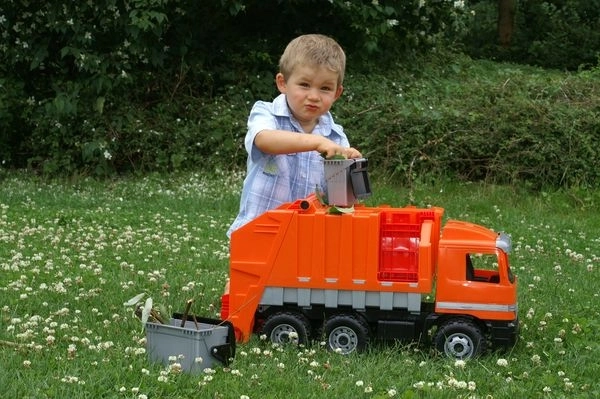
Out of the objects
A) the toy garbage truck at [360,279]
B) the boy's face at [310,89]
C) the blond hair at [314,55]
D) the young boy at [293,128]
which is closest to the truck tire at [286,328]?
the toy garbage truck at [360,279]

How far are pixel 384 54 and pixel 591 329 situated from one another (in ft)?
35.0

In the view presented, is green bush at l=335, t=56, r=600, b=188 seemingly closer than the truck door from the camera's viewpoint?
No

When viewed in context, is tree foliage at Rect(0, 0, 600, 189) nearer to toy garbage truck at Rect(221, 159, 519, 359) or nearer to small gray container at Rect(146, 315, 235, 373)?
toy garbage truck at Rect(221, 159, 519, 359)

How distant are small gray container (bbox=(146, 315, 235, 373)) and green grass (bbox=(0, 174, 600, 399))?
0.08 metres

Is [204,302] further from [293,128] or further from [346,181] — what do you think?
[346,181]

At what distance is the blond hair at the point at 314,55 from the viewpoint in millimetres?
5027

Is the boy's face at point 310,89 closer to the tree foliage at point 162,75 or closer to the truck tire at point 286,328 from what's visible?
the truck tire at point 286,328

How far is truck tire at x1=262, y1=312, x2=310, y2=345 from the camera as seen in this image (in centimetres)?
491

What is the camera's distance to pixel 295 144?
15.8 feet

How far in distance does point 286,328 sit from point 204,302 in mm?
1183

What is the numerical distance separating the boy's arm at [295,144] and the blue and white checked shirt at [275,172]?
0.15m

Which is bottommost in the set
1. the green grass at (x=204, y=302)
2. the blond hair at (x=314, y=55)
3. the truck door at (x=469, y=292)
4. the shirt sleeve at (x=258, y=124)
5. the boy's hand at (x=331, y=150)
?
the green grass at (x=204, y=302)

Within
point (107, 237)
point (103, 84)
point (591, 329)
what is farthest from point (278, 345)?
point (103, 84)

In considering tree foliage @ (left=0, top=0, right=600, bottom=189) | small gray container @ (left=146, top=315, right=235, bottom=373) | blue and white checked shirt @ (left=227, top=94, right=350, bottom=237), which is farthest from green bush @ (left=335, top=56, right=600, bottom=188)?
small gray container @ (left=146, top=315, right=235, bottom=373)
